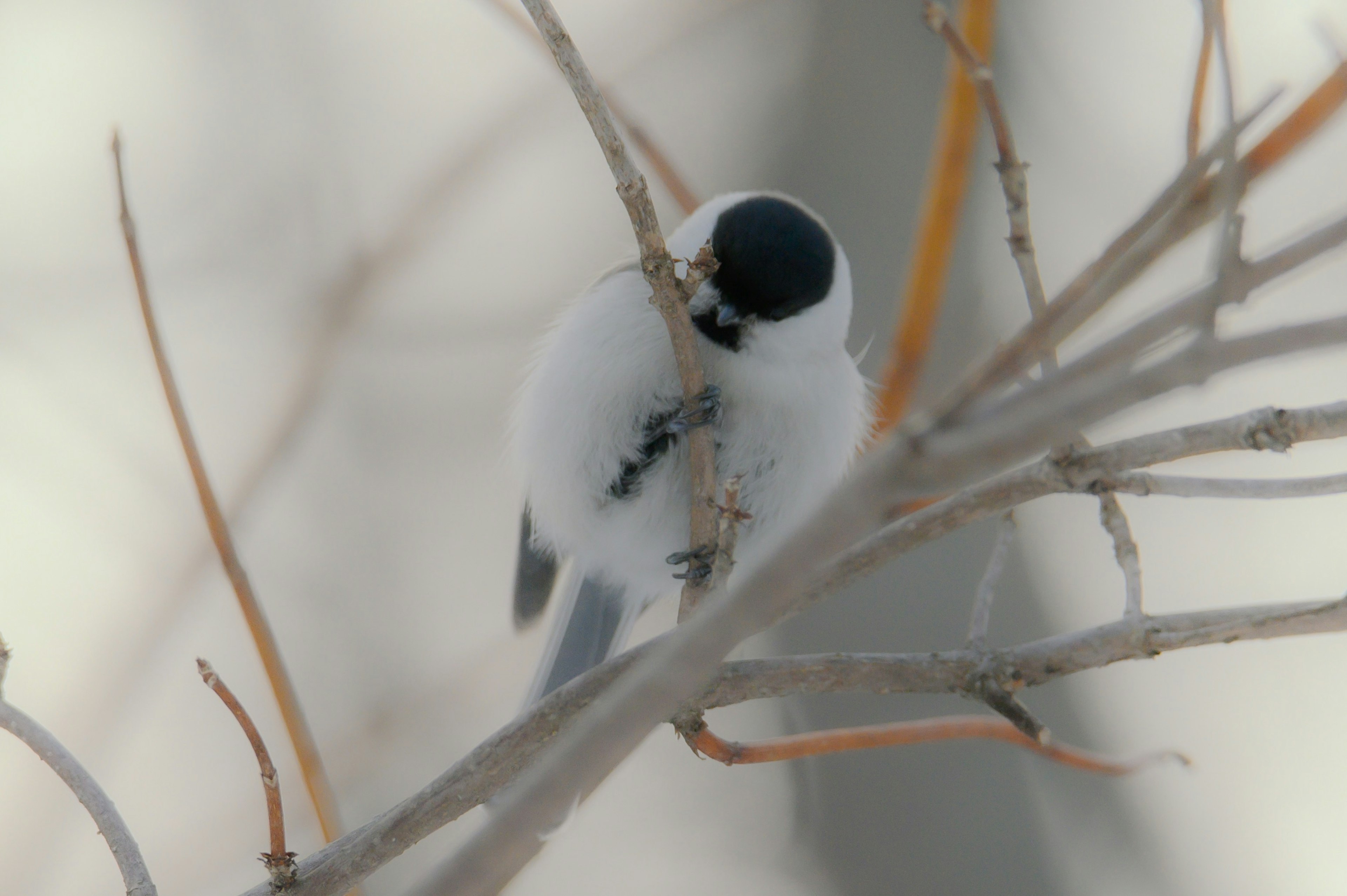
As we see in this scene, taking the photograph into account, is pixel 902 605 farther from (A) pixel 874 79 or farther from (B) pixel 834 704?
(A) pixel 874 79

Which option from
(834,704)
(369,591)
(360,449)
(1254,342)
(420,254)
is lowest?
(1254,342)

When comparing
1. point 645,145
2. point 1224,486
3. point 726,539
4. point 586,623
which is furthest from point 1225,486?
point 586,623

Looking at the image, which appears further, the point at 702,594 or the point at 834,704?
the point at 834,704

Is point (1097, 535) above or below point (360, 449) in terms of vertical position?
below

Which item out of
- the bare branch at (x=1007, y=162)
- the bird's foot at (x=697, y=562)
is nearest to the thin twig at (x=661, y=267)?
the bird's foot at (x=697, y=562)

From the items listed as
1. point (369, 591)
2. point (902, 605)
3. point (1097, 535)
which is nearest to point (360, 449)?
point (369, 591)

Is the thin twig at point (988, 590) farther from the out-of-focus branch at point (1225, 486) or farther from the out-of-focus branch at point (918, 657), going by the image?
the out-of-focus branch at point (1225, 486)

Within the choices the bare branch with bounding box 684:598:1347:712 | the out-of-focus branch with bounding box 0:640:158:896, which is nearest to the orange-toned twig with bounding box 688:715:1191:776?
the bare branch with bounding box 684:598:1347:712
